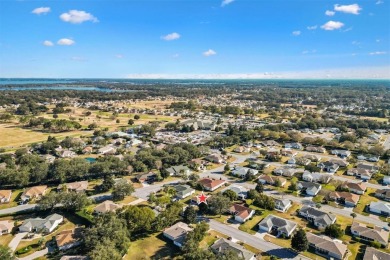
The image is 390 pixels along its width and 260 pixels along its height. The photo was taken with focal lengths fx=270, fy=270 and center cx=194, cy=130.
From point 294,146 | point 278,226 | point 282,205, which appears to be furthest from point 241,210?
point 294,146

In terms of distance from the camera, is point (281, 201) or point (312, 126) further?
point (312, 126)

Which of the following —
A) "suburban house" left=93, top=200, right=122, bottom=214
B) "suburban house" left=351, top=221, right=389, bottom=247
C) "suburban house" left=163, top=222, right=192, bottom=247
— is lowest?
"suburban house" left=351, top=221, right=389, bottom=247

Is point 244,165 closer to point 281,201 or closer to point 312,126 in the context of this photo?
point 281,201

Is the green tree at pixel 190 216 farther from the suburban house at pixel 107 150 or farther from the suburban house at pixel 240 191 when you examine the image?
the suburban house at pixel 107 150

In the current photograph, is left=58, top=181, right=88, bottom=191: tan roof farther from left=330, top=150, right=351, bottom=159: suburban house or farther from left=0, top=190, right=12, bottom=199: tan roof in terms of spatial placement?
left=330, top=150, right=351, bottom=159: suburban house

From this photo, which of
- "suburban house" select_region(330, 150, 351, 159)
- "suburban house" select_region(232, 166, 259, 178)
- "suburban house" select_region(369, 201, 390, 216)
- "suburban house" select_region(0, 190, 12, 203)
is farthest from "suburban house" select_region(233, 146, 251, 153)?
"suburban house" select_region(0, 190, 12, 203)

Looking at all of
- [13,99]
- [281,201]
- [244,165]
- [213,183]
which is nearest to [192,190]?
[213,183]

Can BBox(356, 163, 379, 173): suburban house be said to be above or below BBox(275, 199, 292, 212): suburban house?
above
